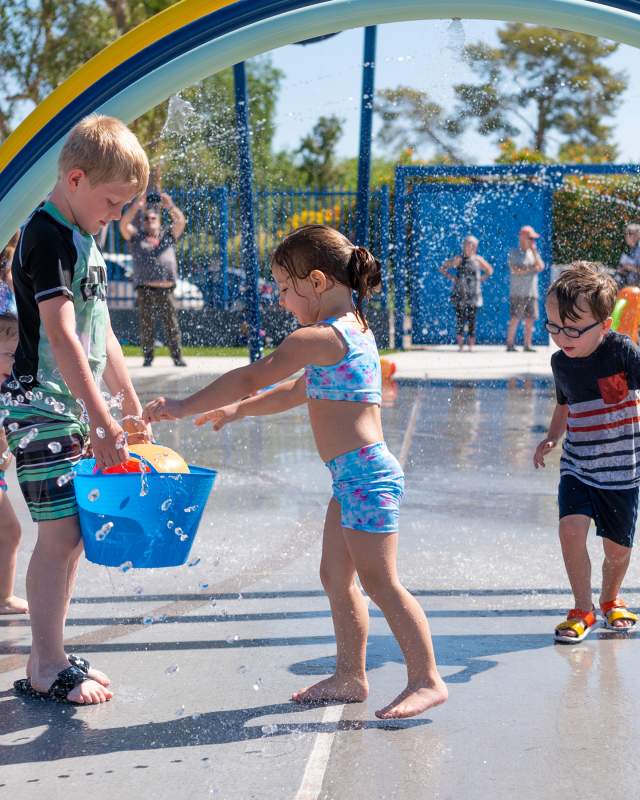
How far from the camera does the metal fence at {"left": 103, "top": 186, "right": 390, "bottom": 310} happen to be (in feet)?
53.5

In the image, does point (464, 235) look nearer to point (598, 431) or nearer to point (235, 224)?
point (235, 224)

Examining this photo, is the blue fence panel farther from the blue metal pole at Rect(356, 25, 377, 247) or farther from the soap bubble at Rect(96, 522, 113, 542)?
the soap bubble at Rect(96, 522, 113, 542)

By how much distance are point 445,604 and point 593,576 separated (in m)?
0.83

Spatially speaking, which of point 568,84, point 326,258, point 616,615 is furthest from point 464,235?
point 568,84

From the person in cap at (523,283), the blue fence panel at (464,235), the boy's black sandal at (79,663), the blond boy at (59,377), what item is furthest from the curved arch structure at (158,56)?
the blue fence panel at (464,235)

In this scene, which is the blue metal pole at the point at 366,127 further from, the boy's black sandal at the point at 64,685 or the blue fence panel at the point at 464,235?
the boy's black sandal at the point at 64,685

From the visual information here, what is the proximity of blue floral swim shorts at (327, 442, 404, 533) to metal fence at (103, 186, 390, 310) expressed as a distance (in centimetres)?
1259

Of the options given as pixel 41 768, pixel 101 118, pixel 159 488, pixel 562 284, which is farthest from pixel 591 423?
pixel 41 768

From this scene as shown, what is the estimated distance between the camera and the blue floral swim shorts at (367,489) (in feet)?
10.5

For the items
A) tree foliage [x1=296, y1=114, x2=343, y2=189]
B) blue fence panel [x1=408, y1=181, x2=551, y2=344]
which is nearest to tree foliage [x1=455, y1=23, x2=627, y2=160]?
tree foliage [x1=296, y1=114, x2=343, y2=189]

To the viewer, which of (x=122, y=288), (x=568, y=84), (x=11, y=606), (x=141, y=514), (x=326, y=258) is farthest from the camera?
(x=568, y=84)

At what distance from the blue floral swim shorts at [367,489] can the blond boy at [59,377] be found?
30.6 inches

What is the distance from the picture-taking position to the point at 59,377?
3.38 m

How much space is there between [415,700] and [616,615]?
122cm
